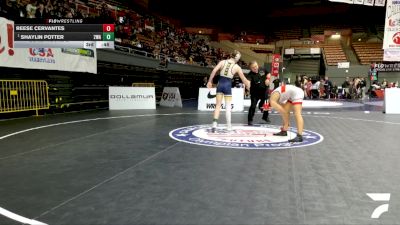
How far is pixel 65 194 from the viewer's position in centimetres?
339

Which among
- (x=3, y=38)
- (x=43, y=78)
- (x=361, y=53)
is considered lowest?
(x=43, y=78)

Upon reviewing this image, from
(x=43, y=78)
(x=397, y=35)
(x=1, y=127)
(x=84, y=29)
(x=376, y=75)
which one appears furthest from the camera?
(x=376, y=75)

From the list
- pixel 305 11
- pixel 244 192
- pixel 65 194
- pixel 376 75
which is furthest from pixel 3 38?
pixel 305 11

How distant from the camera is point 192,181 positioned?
3.82m

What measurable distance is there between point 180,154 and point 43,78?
906cm

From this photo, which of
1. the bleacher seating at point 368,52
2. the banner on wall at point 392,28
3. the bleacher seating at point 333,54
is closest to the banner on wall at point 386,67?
the bleacher seating at point 368,52

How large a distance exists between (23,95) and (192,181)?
30.8 feet

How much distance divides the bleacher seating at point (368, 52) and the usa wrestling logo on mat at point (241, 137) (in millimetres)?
30677

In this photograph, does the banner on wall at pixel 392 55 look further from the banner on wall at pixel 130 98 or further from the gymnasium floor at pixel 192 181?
the banner on wall at pixel 130 98

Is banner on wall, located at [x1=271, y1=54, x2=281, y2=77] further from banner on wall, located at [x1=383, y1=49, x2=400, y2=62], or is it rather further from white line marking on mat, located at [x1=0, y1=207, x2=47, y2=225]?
white line marking on mat, located at [x1=0, y1=207, x2=47, y2=225]

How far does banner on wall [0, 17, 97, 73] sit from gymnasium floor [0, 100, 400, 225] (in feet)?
14.7

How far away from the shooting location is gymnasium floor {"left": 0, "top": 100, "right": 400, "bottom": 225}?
9.44ft

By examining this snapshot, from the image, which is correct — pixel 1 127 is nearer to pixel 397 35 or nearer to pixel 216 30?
pixel 397 35
